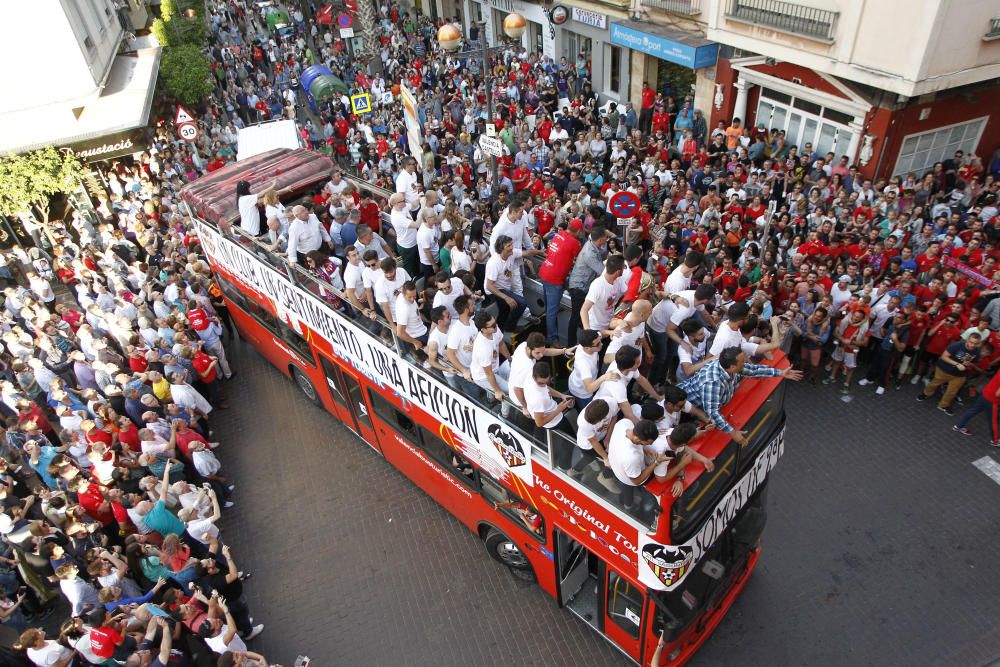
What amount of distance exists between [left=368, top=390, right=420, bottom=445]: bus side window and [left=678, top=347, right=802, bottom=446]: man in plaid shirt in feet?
13.9

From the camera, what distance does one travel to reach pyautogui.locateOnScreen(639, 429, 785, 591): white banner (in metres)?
5.70

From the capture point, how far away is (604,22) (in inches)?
828

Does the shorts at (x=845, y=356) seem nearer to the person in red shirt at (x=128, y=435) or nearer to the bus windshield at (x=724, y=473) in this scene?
the bus windshield at (x=724, y=473)

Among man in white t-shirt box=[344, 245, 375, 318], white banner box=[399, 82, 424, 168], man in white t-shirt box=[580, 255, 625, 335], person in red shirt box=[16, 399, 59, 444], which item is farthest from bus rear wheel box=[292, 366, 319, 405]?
man in white t-shirt box=[580, 255, 625, 335]

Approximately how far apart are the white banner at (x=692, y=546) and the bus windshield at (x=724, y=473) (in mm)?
102

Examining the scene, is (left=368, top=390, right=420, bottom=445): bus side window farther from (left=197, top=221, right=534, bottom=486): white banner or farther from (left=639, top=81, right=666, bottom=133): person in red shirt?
(left=639, top=81, right=666, bottom=133): person in red shirt


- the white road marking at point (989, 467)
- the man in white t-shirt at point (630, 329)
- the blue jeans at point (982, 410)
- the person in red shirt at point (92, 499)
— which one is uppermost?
the man in white t-shirt at point (630, 329)

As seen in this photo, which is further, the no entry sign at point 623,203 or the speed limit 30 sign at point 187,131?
the speed limit 30 sign at point 187,131

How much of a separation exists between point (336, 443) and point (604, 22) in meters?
17.0

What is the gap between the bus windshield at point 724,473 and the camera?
18.3 ft

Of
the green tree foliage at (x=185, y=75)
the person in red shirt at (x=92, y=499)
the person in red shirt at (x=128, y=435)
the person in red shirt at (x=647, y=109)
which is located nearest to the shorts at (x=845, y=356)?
the person in red shirt at (x=647, y=109)

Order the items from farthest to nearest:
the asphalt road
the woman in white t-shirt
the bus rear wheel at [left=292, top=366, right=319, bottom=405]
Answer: the bus rear wheel at [left=292, top=366, right=319, bottom=405]
the woman in white t-shirt
the asphalt road

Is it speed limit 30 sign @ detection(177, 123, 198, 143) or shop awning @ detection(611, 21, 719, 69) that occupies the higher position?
shop awning @ detection(611, 21, 719, 69)

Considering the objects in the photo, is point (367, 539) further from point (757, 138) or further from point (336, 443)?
point (757, 138)
